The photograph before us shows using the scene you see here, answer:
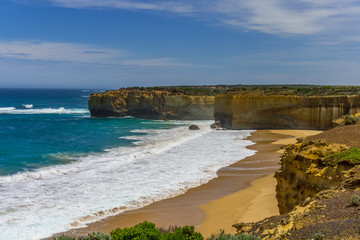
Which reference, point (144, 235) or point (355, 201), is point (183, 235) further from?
point (355, 201)

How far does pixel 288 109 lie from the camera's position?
36.3 meters

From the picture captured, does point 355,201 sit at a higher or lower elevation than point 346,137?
lower

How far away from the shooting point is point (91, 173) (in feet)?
61.9

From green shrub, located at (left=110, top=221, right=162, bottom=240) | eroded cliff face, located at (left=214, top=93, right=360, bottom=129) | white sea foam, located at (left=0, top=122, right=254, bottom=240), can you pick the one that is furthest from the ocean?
green shrub, located at (left=110, top=221, right=162, bottom=240)

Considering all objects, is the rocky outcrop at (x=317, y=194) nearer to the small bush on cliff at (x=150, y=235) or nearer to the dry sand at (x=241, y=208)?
the small bush on cliff at (x=150, y=235)

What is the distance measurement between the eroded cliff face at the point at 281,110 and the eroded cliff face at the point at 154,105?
12.1 meters

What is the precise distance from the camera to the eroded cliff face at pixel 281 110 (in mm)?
33094

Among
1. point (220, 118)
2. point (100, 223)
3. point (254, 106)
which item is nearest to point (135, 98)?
point (220, 118)

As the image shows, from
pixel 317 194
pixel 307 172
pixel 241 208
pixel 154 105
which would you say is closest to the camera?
pixel 317 194

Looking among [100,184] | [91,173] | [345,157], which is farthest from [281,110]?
[345,157]

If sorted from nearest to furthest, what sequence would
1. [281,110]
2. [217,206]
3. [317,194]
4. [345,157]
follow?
[317,194] < [345,157] < [217,206] < [281,110]

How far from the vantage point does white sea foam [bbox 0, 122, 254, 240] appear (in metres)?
12.1

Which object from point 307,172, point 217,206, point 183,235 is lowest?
point 217,206

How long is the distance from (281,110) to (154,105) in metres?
23.3
